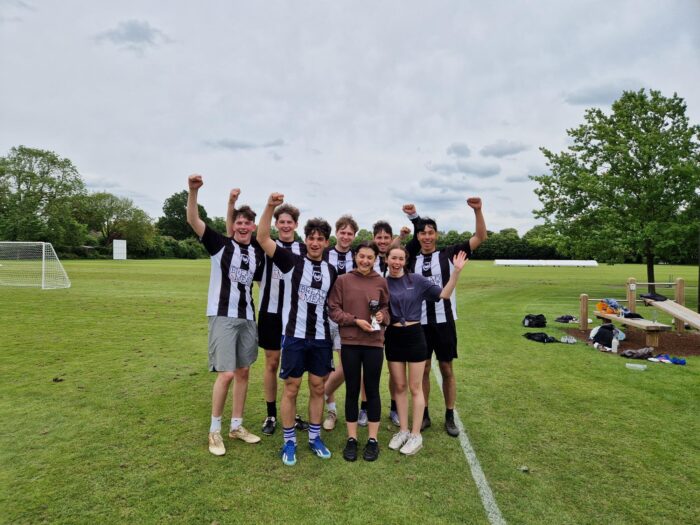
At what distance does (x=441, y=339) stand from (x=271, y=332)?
1786 millimetres

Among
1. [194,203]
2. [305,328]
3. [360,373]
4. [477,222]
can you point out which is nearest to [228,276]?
[194,203]

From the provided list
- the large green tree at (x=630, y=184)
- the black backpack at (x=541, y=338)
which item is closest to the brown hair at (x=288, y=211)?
the black backpack at (x=541, y=338)

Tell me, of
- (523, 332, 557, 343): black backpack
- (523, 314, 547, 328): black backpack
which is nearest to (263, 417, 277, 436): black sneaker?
(523, 332, 557, 343): black backpack

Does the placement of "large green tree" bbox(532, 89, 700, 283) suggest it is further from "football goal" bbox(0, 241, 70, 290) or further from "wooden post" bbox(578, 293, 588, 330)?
"football goal" bbox(0, 241, 70, 290)

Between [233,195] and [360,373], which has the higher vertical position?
[233,195]

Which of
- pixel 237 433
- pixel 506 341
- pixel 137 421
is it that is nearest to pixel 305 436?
pixel 237 433

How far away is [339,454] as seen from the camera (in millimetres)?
3861

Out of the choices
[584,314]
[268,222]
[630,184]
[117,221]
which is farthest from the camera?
[117,221]

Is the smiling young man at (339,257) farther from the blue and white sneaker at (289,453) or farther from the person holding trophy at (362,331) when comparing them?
the blue and white sneaker at (289,453)

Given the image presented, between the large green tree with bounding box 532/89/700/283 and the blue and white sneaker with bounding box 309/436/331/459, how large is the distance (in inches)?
639

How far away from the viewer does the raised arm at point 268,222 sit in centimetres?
354

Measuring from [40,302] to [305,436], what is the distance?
13562 millimetres

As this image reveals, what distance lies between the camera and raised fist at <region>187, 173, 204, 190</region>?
3.69 metres

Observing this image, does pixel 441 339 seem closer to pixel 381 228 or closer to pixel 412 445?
pixel 412 445
